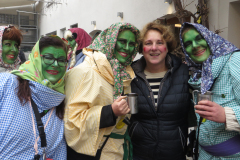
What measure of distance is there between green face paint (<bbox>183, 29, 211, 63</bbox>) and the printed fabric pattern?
125 cm

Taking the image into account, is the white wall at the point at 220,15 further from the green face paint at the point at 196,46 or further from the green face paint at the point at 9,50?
the green face paint at the point at 9,50

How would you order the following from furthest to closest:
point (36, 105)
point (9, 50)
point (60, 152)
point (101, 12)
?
point (101, 12), point (9, 50), point (60, 152), point (36, 105)

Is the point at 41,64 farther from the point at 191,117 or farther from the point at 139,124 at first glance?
the point at 191,117

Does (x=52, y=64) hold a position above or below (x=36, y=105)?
above

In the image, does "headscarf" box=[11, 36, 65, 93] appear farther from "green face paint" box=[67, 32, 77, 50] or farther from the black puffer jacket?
"green face paint" box=[67, 32, 77, 50]

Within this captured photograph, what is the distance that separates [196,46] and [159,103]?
0.64 meters

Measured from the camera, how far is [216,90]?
5.94 feet

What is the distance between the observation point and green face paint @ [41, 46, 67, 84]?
1797mm

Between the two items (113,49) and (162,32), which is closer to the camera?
(113,49)

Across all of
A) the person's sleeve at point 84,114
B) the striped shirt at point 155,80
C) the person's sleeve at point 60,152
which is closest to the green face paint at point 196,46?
the striped shirt at point 155,80

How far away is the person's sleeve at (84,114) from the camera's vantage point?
176 centimetres

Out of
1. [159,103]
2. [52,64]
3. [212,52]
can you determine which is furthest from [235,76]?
[52,64]

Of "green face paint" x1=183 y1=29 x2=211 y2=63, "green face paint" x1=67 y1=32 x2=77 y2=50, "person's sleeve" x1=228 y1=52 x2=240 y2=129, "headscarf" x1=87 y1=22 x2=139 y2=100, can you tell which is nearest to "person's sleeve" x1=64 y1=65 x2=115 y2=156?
"headscarf" x1=87 y1=22 x2=139 y2=100

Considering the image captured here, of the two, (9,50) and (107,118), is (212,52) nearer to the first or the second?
(107,118)
